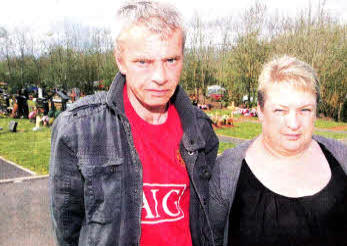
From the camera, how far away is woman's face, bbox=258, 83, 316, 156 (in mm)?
1852

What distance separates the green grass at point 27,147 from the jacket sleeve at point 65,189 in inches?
241

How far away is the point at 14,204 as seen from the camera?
557cm

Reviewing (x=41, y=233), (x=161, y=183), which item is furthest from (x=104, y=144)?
(x=41, y=233)

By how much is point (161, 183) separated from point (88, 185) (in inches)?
14.7

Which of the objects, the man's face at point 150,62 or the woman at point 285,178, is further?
the woman at point 285,178

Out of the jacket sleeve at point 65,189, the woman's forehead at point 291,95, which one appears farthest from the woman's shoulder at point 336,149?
the jacket sleeve at point 65,189

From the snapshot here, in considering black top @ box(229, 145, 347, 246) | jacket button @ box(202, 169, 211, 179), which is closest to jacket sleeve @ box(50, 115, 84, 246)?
jacket button @ box(202, 169, 211, 179)

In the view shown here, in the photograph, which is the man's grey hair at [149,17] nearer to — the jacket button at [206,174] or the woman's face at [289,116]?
the woman's face at [289,116]

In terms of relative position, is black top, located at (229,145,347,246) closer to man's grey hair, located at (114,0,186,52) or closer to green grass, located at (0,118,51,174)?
man's grey hair, located at (114,0,186,52)

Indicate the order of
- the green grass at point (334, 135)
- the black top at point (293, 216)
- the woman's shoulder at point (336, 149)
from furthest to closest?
the green grass at point (334, 135) < the woman's shoulder at point (336, 149) < the black top at point (293, 216)

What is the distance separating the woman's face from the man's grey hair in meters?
0.65

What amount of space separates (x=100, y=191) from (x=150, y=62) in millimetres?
692

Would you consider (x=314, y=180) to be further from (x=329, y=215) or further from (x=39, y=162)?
(x=39, y=162)

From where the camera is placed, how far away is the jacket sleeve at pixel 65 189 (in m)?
1.73
